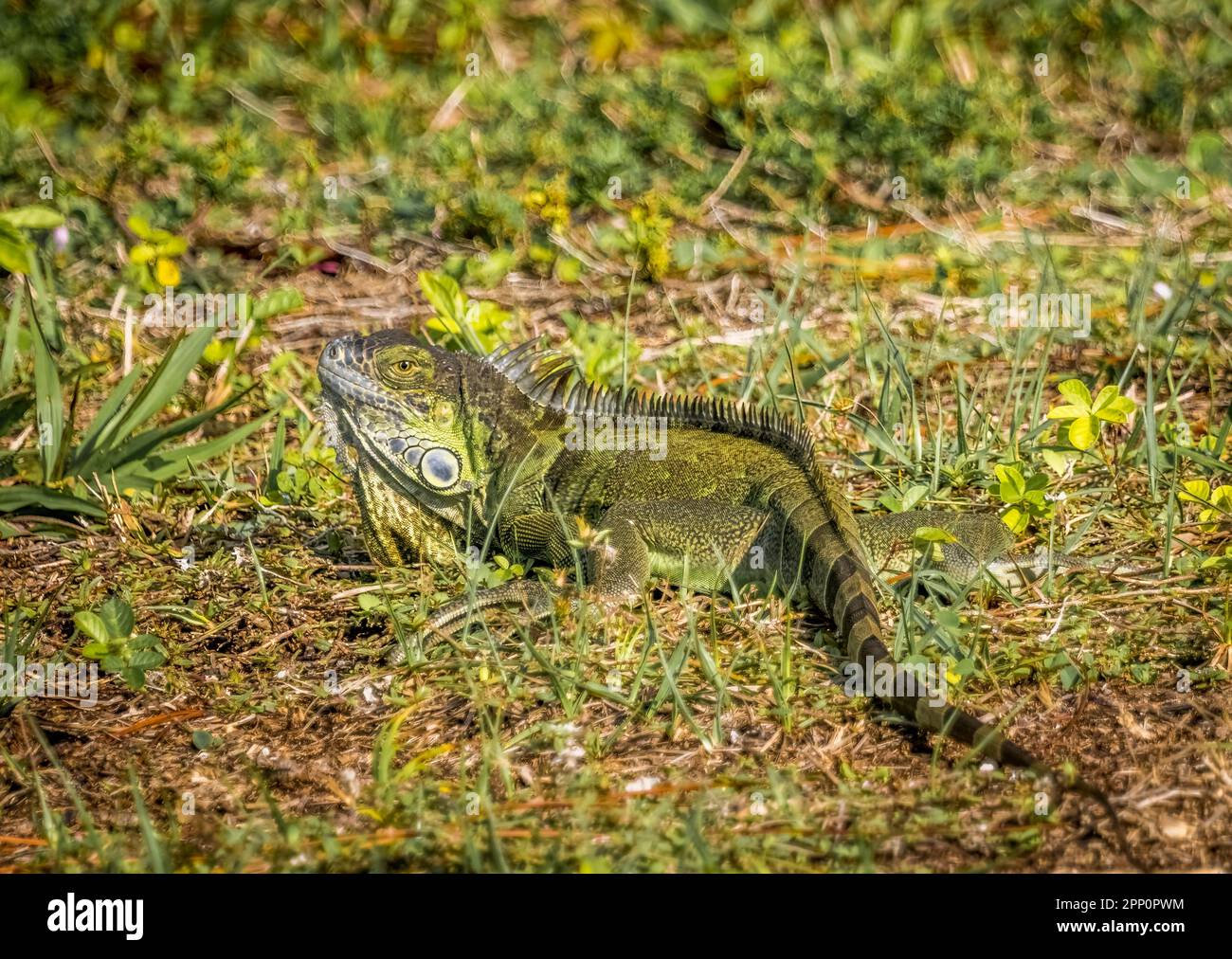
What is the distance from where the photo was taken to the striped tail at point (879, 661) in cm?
312

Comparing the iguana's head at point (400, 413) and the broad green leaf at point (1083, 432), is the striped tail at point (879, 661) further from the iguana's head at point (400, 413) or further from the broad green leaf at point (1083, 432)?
the iguana's head at point (400, 413)

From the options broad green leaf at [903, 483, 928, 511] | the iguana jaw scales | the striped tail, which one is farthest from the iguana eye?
broad green leaf at [903, 483, 928, 511]

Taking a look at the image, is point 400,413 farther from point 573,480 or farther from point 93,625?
point 93,625

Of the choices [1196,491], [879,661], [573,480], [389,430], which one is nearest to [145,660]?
[389,430]

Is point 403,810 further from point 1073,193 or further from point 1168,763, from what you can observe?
point 1073,193

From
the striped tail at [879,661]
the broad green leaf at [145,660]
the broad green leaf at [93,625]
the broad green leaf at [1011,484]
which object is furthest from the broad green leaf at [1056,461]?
the broad green leaf at [93,625]

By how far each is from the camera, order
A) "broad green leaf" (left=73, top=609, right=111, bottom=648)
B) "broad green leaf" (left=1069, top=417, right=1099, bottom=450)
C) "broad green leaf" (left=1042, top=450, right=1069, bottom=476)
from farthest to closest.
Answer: "broad green leaf" (left=1042, top=450, right=1069, bottom=476) → "broad green leaf" (left=1069, top=417, right=1099, bottom=450) → "broad green leaf" (left=73, top=609, right=111, bottom=648)

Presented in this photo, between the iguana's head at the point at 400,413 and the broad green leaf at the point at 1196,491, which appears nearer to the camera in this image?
the broad green leaf at the point at 1196,491

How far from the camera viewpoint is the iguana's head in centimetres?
443

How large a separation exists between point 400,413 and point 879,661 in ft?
5.95

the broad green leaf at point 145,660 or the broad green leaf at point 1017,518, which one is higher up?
the broad green leaf at point 1017,518

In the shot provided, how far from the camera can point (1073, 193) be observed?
23.5 ft

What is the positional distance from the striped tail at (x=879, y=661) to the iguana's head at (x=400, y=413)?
1.27 m

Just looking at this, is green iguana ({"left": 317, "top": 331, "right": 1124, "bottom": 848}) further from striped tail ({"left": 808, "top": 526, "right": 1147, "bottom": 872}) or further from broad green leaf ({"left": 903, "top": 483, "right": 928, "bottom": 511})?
broad green leaf ({"left": 903, "top": 483, "right": 928, "bottom": 511})
